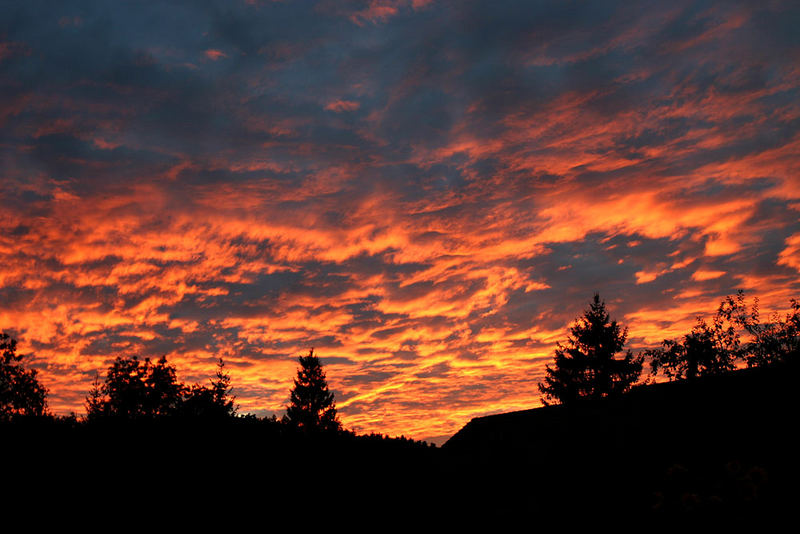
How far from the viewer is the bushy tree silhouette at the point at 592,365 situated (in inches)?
2138

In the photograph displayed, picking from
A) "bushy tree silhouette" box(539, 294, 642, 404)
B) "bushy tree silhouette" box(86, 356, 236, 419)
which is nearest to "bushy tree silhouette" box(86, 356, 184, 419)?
"bushy tree silhouette" box(86, 356, 236, 419)

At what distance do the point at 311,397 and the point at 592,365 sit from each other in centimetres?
2958

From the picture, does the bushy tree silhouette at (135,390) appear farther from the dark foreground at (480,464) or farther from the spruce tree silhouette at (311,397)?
the dark foreground at (480,464)

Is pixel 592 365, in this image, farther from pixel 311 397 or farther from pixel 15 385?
pixel 15 385

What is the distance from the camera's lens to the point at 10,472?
1177cm

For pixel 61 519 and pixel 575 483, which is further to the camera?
pixel 575 483

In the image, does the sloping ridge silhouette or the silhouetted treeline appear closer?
the silhouetted treeline

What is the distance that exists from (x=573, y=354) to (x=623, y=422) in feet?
114

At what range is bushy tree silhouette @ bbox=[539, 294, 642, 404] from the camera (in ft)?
178

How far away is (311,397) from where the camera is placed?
60812 millimetres

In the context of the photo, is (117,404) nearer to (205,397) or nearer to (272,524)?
(205,397)

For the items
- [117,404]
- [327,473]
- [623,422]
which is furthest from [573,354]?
[117,404]

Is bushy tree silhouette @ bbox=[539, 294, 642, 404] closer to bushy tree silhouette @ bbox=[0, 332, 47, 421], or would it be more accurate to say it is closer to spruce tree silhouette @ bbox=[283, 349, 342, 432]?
spruce tree silhouette @ bbox=[283, 349, 342, 432]

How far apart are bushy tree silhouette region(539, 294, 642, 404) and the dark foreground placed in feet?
97.7
